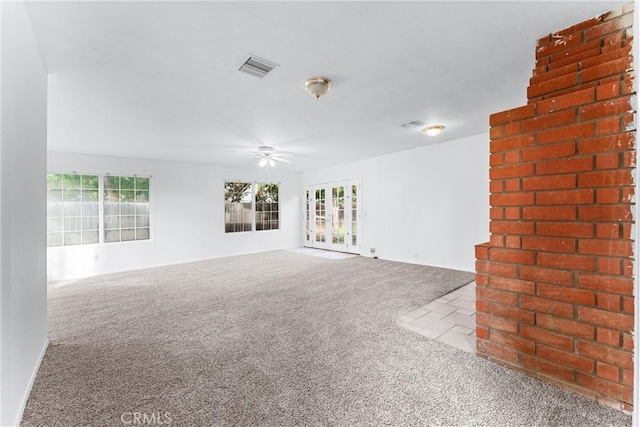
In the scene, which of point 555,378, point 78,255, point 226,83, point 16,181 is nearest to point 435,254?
point 555,378

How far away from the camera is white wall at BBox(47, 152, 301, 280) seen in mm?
4898

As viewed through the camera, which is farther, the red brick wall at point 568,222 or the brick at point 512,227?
the brick at point 512,227

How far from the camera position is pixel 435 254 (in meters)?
5.05

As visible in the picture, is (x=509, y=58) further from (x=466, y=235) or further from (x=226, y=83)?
(x=466, y=235)

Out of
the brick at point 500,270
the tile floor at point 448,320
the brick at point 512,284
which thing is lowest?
the tile floor at point 448,320

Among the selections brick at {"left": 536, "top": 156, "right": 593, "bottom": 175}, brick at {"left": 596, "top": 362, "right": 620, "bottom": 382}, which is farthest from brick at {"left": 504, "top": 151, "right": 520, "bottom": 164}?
brick at {"left": 596, "top": 362, "right": 620, "bottom": 382}

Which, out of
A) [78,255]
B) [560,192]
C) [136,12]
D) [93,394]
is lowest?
[93,394]

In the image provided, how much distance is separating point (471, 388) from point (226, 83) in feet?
9.83

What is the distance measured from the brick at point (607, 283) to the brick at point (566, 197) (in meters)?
0.41

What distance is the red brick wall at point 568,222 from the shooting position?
4.58ft

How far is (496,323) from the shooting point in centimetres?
185

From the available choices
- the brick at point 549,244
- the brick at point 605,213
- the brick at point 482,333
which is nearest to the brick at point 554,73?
the brick at point 605,213

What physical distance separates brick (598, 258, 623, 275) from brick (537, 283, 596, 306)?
0.14 meters

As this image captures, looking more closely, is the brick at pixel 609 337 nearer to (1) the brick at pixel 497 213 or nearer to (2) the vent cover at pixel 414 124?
(1) the brick at pixel 497 213
